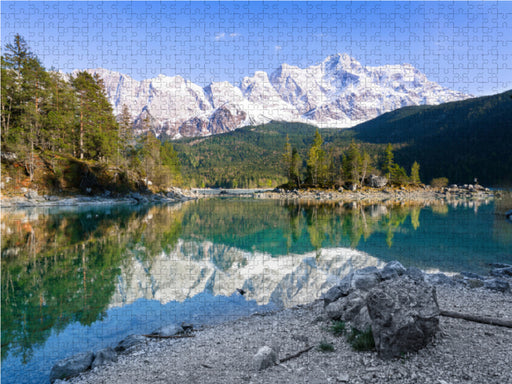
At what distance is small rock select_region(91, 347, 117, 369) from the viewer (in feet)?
20.3

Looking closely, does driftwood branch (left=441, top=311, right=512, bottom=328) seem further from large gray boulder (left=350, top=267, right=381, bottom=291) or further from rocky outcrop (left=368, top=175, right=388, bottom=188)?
rocky outcrop (left=368, top=175, right=388, bottom=188)

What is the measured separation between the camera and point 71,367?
603 cm

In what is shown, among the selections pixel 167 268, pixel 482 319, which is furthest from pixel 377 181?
pixel 482 319

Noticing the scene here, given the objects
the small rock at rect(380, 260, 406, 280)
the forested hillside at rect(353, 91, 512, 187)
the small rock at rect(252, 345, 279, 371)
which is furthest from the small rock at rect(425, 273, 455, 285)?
the forested hillside at rect(353, 91, 512, 187)

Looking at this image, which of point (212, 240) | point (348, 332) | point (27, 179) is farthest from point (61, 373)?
point (27, 179)

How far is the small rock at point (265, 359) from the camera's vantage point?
16.3 feet

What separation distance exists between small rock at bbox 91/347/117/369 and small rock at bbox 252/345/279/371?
11.3 feet

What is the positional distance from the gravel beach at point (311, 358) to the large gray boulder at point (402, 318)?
0.17 m

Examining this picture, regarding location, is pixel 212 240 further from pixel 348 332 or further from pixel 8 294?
pixel 348 332

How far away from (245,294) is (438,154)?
143 meters

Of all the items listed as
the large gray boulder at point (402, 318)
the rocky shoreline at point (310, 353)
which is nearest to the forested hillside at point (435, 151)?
the rocky shoreline at point (310, 353)

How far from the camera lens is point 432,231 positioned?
23.1m

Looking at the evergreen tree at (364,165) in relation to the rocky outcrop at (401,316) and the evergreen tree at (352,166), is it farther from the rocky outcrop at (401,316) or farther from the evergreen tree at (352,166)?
the rocky outcrop at (401,316)

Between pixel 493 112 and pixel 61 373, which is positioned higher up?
pixel 493 112
